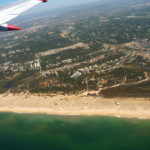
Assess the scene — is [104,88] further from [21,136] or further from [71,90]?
[21,136]

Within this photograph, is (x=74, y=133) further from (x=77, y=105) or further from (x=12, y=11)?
(x=12, y=11)

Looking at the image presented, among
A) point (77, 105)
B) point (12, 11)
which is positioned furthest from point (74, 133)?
point (12, 11)

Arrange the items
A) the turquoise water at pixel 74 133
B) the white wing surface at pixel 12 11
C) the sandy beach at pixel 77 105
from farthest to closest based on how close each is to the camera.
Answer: the sandy beach at pixel 77 105, the turquoise water at pixel 74 133, the white wing surface at pixel 12 11

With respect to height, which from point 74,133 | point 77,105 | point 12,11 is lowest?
point 74,133

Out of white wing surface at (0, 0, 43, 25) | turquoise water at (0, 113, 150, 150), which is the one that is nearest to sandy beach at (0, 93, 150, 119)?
turquoise water at (0, 113, 150, 150)

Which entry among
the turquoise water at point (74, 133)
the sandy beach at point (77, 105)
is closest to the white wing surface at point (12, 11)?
the turquoise water at point (74, 133)

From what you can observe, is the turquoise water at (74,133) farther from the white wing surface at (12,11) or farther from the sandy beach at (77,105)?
the white wing surface at (12,11)

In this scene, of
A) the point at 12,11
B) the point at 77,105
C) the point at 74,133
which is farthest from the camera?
the point at 77,105
